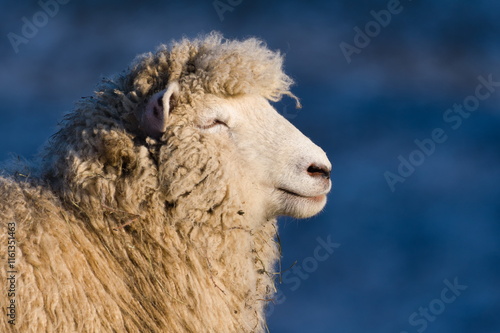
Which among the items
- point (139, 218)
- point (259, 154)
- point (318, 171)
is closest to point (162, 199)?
point (139, 218)

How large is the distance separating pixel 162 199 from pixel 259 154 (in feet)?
1.83

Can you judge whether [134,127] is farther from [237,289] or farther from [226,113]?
[237,289]

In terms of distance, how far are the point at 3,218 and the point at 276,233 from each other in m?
1.61

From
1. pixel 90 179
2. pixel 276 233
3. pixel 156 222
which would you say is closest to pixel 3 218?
pixel 90 179

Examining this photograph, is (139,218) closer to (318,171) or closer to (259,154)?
(259,154)

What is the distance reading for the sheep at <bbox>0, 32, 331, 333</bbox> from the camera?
3482 millimetres

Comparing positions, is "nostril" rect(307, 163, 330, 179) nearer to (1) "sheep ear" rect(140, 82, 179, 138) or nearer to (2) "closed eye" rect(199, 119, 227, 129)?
(2) "closed eye" rect(199, 119, 227, 129)

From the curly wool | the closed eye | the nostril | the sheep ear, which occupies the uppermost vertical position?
the nostril

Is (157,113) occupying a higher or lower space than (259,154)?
lower

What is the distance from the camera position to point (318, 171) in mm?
4074

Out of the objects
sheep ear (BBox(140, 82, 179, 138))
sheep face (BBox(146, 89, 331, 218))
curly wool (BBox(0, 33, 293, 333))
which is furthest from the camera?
sheep face (BBox(146, 89, 331, 218))

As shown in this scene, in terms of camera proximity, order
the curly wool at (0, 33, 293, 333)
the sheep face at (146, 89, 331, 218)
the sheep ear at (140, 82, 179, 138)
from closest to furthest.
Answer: the curly wool at (0, 33, 293, 333), the sheep ear at (140, 82, 179, 138), the sheep face at (146, 89, 331, 218)

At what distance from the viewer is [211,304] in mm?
3881

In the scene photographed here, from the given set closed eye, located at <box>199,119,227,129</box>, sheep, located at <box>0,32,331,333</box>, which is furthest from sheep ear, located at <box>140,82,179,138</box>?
closed eye, located at <box>199,119,227,129</box>
